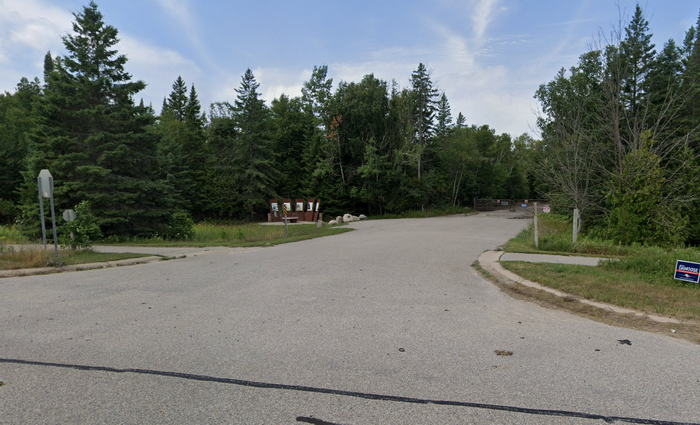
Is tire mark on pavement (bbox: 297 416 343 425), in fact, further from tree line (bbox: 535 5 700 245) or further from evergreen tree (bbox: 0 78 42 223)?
evergreen tree (bbox: 0 78 42 223)

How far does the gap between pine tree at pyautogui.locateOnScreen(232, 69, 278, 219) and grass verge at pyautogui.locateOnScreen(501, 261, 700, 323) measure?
37483mm

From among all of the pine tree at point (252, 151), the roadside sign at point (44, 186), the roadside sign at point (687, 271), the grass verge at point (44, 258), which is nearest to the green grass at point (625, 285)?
the roadside sign at point (687, 271)

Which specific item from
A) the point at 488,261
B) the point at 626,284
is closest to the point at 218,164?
the point at 488,261

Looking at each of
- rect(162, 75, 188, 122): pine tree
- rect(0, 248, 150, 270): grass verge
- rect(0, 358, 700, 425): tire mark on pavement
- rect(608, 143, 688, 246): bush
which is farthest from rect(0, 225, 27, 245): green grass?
rect(162, 75, 188, 122): pine tree

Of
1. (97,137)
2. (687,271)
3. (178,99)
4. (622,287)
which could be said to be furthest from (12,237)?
(178,99)

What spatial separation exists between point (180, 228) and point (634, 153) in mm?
21171

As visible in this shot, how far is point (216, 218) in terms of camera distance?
4588cm

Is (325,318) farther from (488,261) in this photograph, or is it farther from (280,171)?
(280,171)

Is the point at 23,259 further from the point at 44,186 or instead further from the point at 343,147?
the point at 343,147

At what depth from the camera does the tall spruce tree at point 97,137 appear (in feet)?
65.4

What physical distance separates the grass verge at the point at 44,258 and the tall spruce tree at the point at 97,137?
7.83 m

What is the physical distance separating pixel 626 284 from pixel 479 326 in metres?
3.58

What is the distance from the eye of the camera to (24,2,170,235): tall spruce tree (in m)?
19.9

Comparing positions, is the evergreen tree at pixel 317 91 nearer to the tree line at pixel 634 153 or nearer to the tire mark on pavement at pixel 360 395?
the tree line at pixel 634 153
